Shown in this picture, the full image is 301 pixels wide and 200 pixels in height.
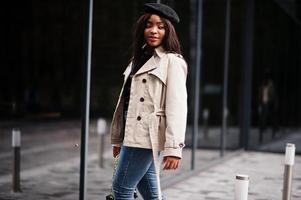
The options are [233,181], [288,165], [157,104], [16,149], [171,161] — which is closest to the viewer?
[171,161]

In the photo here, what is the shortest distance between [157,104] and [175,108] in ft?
0.43

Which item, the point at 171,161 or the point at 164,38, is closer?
the point at 171,161

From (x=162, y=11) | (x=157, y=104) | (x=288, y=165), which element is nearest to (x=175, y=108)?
(x=157, y=104)

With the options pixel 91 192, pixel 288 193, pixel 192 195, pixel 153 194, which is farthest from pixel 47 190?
pixel 153 194

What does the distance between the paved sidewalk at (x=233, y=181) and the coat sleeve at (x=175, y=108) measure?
3595 mm

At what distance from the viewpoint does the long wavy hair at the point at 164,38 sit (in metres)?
3.54

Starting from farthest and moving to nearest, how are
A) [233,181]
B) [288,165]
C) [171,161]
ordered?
[233,181], [288,165], [171,161]

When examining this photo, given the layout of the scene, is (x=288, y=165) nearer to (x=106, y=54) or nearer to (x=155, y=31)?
(x=155, y=31)

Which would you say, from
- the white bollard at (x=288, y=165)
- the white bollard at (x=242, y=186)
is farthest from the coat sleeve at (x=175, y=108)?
the white bollard at (x=288, y=165)

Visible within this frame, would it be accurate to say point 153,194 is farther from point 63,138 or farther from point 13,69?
point 63,138

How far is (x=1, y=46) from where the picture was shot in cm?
1141

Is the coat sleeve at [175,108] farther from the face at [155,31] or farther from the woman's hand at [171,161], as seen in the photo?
the face at [155,31]

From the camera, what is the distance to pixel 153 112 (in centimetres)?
344

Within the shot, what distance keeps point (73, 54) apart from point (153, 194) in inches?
459
